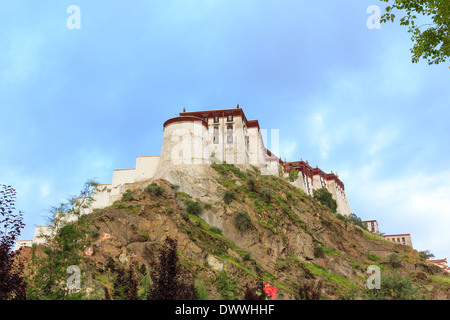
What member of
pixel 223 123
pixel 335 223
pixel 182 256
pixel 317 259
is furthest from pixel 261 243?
pixel 223 123

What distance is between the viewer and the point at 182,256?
26.9 metres

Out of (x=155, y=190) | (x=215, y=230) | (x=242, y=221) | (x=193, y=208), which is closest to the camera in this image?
(x=215, y=230)

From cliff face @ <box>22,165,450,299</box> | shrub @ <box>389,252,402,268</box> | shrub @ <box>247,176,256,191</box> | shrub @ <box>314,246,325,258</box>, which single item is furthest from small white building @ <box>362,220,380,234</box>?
shrub @ <box>247,176,256,191</box>

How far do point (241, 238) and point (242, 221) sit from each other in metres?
1.72

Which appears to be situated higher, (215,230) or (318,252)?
(215,230)

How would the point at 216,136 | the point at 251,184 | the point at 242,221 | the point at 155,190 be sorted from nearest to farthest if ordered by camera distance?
the point at 155,190 < the point at 242,221 < the point at 251,184 < the point at 216,136

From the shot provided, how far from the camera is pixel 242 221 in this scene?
37.3 meters

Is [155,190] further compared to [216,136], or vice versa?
[216,136]

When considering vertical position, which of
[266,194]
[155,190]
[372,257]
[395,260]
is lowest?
[395,260]

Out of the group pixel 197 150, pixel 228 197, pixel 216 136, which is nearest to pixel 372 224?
pixel 216 136

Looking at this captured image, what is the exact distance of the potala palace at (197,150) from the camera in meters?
48.3

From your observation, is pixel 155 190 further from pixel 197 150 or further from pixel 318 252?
pixel 318 252

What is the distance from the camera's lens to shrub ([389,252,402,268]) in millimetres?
46656

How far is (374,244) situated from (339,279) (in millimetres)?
17957
